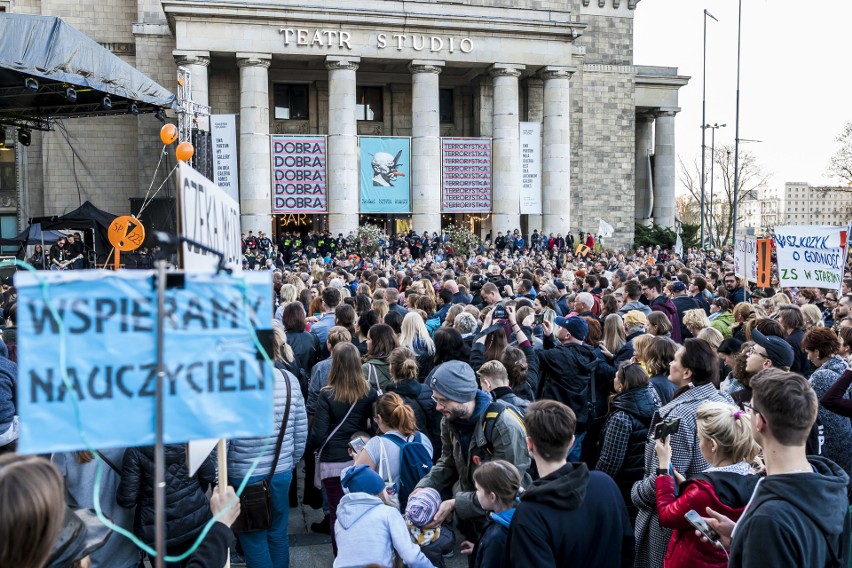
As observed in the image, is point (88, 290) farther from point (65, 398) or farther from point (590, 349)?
point (590, 349)

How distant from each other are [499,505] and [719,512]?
1084 mm

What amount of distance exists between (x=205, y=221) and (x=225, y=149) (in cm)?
3036

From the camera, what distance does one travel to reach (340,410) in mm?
6363

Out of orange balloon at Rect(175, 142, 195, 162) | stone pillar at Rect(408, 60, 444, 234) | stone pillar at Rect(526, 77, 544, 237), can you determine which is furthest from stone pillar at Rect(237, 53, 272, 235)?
orange balloon at Rect(175, 142, 195, 162)

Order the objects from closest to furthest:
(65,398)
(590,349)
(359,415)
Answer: (65,398)
(359,415)
(590,349)

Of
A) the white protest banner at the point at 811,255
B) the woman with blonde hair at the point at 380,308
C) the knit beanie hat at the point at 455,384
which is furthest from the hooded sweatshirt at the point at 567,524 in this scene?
the white protest banner at the point at 811,255

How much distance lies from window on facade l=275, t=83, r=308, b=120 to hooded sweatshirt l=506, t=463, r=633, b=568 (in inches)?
1508

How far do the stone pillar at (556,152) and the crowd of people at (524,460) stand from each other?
101 feet

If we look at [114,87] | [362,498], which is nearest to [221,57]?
[114,87]

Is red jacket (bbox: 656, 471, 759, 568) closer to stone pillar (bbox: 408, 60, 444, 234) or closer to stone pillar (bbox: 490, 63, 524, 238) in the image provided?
stone pillar (bbox: 408, 60, 444, 234)

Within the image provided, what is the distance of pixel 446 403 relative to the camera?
487 cm

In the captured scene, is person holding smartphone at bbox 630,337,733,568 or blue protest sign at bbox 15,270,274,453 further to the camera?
person holding smartphone at bbox 630,337,733,568

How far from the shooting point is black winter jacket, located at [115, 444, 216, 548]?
4.40 m

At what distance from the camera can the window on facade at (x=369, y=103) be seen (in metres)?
40.9
